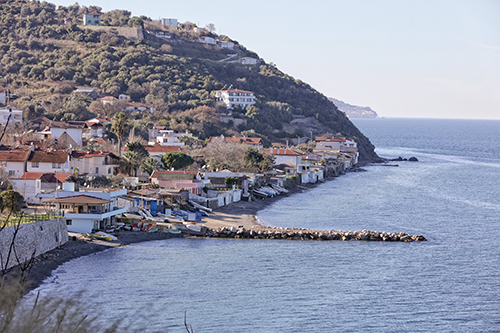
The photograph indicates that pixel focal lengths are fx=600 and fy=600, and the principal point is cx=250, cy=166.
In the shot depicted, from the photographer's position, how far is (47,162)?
47531 mm

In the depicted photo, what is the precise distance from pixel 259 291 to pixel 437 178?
61.4 m

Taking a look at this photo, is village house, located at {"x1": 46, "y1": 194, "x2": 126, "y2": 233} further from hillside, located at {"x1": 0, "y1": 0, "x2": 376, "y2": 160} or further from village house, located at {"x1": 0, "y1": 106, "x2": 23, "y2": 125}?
hillside, located at {"x1": 0, "y1": 0, "x2": 376, "y2": 160}

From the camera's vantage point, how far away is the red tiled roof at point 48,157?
47.5m

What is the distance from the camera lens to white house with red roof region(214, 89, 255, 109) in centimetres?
12106

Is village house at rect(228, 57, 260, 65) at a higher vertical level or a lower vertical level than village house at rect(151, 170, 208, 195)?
higher

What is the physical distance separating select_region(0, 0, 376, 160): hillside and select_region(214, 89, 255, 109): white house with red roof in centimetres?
229

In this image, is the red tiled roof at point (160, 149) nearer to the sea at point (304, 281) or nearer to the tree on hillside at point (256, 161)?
the tree on hillside at point (256, 161)

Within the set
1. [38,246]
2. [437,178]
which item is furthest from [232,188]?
[437,178]

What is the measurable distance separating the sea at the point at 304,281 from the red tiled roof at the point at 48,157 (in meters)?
14.4

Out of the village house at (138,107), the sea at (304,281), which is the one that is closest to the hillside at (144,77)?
the village house at (138,107)

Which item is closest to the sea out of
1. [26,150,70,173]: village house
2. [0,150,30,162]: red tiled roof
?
[26,150,70,173]: village house

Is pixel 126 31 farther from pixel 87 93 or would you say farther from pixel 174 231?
pixel 174 231

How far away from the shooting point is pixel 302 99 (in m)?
147

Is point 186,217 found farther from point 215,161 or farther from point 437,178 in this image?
point 437,178
